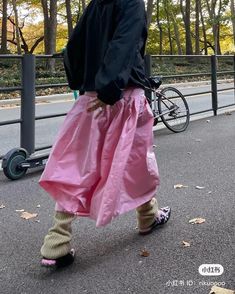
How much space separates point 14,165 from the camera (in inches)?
213

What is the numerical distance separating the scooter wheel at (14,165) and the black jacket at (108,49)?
2340mm

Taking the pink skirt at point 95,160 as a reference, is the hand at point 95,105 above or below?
above

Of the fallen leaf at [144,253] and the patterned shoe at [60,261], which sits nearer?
the patterned shoe at [60,261]

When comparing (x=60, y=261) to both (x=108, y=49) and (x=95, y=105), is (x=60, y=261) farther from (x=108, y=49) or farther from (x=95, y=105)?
(x=108, y=49)

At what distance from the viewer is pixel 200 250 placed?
3238mm

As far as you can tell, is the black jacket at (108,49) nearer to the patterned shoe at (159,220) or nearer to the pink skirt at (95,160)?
the pink skirt at (95,160)

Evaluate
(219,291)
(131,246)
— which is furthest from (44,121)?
(219,291)

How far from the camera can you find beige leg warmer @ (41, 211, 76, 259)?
3.00 meters

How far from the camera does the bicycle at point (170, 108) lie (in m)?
Answer: 7.88

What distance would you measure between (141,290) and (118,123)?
3.22 ft

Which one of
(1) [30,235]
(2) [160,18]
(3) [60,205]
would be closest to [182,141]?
(1) [30,235]

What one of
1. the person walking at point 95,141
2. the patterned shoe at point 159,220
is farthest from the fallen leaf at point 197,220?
the person walking at point 95,141

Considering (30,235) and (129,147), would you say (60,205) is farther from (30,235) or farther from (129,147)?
(30,235)

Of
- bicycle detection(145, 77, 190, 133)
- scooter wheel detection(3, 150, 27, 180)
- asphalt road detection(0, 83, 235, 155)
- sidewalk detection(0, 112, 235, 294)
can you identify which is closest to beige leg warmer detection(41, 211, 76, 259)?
sidewalk detection(0, 112, 235, 294)
